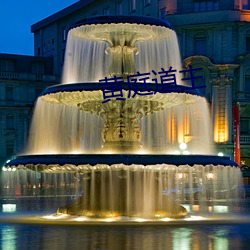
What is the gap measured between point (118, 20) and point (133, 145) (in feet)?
12.6

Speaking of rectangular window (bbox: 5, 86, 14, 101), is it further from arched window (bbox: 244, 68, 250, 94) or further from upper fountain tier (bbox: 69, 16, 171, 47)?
upper fountain tier (bbox: 69, 16, 171, 47)

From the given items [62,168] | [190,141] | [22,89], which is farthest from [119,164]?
[22,89]

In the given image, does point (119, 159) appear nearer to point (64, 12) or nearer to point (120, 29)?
point (120, 29)

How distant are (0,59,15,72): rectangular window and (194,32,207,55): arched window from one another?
2978 cm

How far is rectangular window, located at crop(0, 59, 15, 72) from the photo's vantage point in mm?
83250

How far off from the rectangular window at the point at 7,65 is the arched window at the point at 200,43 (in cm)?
2978

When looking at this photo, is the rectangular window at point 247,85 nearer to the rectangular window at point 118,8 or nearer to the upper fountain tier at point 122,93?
the rectangular window at point 118,8

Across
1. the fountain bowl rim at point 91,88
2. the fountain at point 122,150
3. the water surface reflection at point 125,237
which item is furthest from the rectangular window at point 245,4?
the water surface reflection at point 125,237

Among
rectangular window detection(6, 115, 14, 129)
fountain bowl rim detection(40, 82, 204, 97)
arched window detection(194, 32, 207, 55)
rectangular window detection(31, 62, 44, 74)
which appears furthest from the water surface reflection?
rectangular window detection(31, 62, 44, 74)

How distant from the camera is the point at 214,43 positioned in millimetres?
60344

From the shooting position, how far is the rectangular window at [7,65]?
83.2 metres

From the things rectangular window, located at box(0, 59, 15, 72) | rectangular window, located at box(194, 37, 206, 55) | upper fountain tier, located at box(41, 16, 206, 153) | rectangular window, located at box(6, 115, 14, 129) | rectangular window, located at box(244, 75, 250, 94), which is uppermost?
rectangular window, located at box(0, 59, 15, 72)

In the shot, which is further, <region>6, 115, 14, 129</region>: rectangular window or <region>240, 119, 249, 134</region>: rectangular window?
<region>6, 115, 14, 129</region>: rectangular window

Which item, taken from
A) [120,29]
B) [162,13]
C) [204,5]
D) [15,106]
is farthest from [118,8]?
[120,29]
